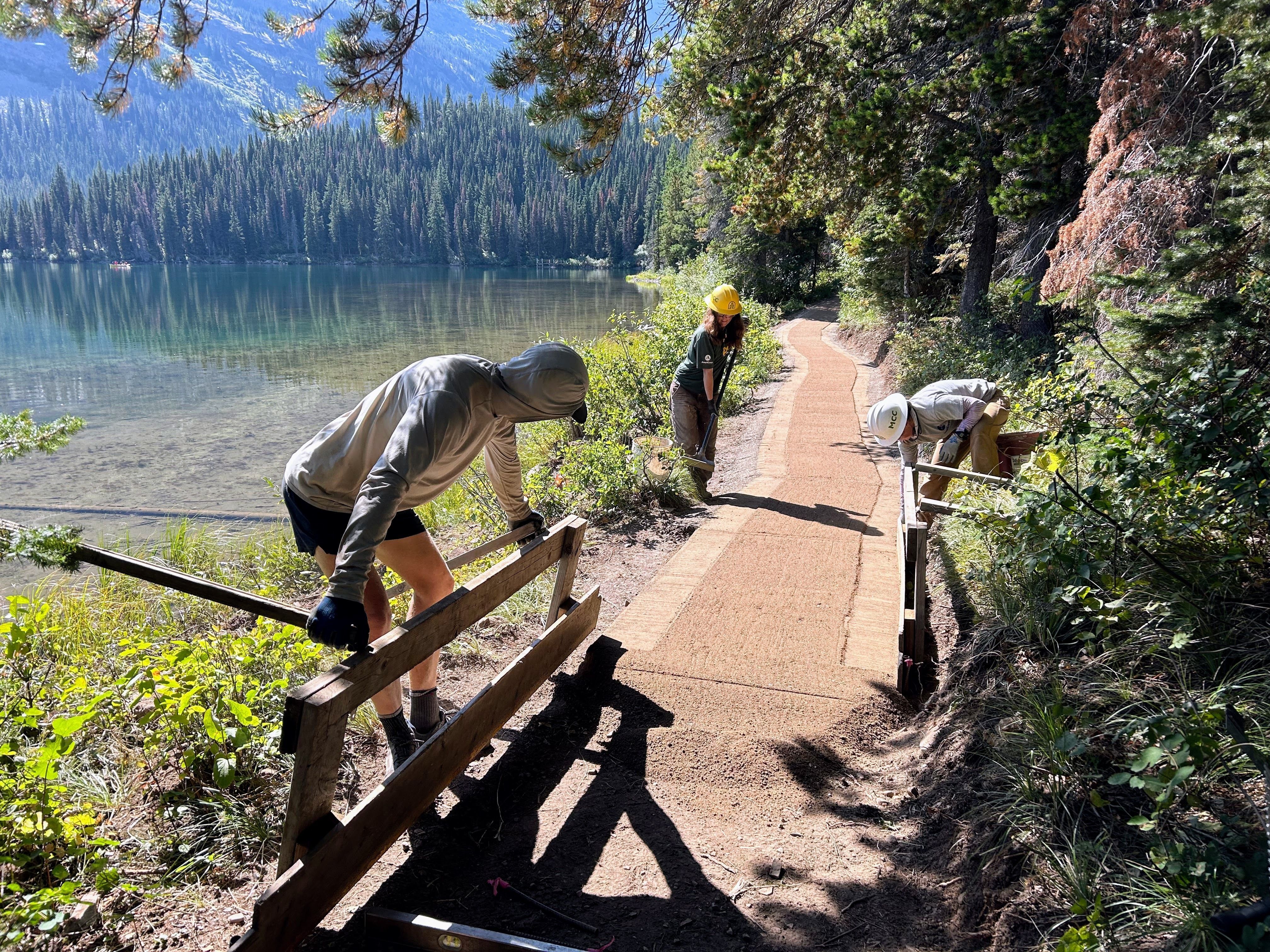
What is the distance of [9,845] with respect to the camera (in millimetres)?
2629

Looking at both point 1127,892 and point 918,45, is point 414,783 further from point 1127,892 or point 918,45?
point 918,45

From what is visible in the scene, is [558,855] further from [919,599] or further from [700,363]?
[700,363]

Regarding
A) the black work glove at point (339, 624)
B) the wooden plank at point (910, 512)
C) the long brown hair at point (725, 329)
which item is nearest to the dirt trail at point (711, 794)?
the wooden plank at point (910, 512)

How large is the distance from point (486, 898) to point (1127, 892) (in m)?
2.01

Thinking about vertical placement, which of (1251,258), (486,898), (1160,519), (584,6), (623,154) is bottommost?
(486,898)

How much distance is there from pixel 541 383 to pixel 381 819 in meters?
1.60

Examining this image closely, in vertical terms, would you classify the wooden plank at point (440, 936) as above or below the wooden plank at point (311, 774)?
below

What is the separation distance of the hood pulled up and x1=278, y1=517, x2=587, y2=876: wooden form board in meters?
0.76

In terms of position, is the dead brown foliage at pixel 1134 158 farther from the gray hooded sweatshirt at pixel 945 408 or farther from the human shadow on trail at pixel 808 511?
the human shadow on trail at pixel 808 511

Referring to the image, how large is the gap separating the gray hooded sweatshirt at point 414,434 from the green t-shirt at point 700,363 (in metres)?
4.41

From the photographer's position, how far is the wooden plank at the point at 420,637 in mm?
2422

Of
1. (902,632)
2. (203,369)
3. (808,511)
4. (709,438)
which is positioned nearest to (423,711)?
(902,632)

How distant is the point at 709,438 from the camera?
302 inches

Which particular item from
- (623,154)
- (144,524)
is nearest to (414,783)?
(144,524)
